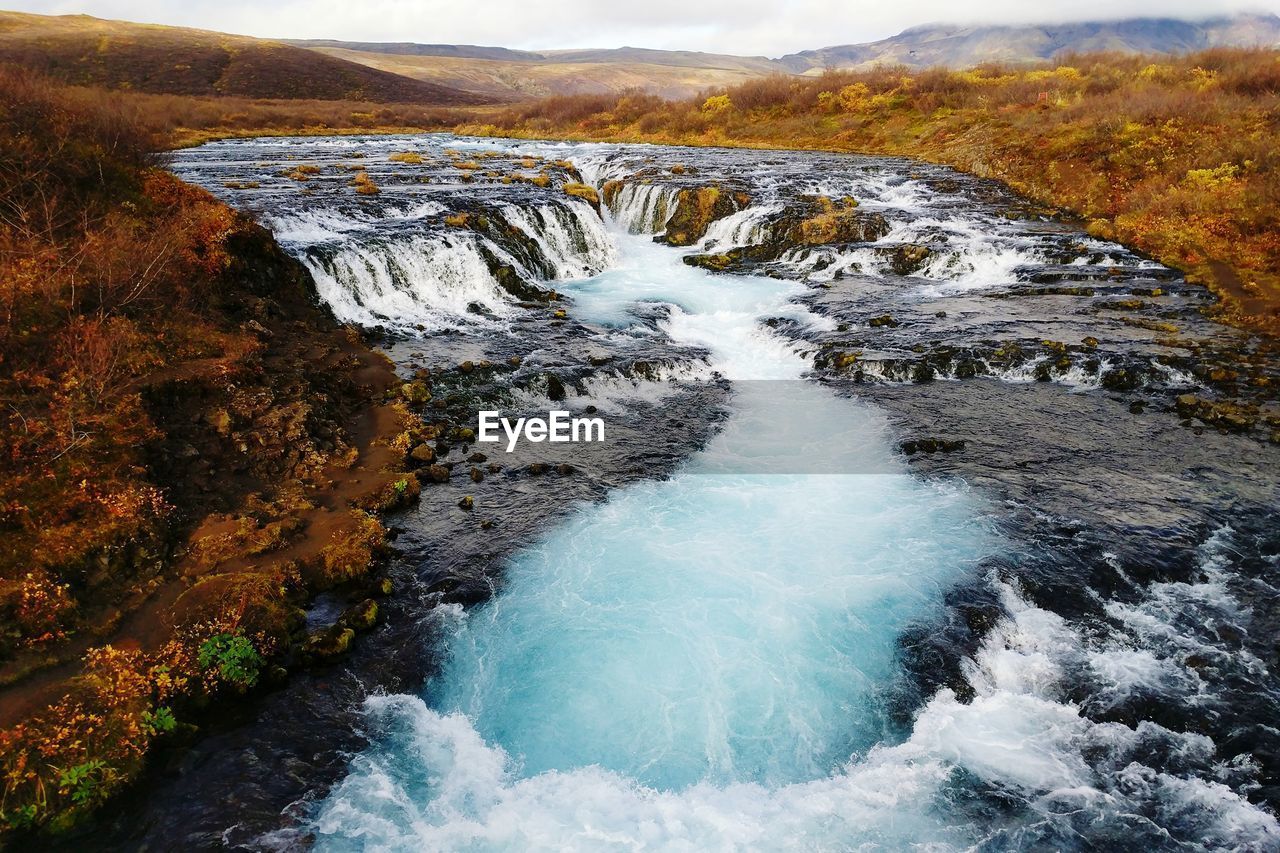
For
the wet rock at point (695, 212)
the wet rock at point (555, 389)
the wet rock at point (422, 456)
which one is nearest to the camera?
the wet rock at point (422, 456)

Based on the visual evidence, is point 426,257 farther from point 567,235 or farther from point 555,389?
point 555,389

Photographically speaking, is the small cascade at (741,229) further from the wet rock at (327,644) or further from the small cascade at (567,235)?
the wet rock at (327,644)

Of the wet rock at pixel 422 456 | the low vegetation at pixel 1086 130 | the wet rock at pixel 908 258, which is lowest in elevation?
the wet rock at pixel 422 456

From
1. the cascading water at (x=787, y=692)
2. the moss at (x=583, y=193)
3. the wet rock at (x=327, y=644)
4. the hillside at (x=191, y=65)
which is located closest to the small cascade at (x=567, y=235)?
the moss at (x=583, y=193)

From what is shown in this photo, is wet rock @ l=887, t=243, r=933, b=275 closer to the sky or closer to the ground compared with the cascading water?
closer to the sky

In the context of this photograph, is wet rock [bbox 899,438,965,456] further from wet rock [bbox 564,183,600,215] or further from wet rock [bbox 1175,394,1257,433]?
wet rock [bbox 564,183,600,215]

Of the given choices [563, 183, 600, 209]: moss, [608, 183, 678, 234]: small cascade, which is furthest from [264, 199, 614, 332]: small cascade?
[608, 183, 678, 234]: small cascade

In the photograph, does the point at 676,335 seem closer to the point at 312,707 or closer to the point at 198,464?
the point at 198,464
